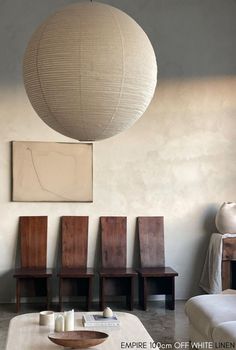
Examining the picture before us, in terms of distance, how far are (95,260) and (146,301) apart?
2.78 feet

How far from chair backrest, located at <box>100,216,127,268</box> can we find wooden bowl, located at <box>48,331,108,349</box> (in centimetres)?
310

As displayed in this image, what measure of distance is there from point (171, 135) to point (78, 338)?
12.9ft

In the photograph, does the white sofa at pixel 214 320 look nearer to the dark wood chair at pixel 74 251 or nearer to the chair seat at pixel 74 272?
the chair seat at pixel 74 272

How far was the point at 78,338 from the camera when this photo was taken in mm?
3889

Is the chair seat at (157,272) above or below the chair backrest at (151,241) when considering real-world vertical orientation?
below

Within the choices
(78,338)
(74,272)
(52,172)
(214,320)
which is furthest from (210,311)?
(52,172)

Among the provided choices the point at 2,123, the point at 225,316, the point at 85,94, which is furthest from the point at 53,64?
the point at 2,123

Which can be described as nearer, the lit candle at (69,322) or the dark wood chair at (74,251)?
the lit candle at (69,322)

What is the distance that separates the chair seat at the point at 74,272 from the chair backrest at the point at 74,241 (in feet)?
0.36

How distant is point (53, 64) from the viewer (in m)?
3.01

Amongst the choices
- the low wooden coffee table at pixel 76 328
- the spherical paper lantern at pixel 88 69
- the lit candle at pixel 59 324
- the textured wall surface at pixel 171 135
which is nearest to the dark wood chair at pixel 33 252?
the textured wall surface at pixel 171 135

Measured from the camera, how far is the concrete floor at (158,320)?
18.3ft

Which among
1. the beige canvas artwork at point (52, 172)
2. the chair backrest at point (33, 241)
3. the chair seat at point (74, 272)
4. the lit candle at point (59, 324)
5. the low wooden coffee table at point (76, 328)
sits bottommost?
the low wooden coffee table at point (76, 328)

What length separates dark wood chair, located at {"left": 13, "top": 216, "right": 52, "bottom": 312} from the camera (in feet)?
22.6
